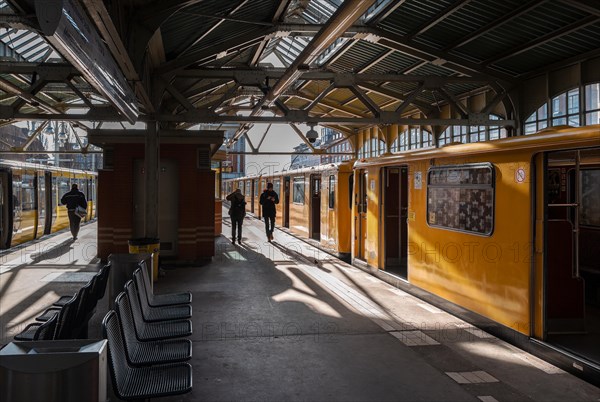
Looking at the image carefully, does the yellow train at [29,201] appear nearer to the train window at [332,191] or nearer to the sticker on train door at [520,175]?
the train window at [332,191]

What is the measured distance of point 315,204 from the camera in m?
15.2

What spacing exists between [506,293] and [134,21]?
5804 millimetres

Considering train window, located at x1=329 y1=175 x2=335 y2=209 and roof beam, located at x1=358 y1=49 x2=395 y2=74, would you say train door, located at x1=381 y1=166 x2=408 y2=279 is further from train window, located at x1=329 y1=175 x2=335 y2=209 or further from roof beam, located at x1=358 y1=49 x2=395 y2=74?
roof beam, located at x1=358 y1=49 x2=395 y2=74

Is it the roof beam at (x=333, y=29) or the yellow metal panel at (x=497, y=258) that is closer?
the roof beam at (x=333, y=29)

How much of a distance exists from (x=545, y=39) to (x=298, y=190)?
9008mm

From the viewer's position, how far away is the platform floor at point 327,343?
13.0ft

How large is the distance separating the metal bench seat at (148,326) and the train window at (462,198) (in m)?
3.41

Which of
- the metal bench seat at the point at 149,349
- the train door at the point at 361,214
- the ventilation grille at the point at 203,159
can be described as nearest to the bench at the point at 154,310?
the metal bench seat at the point at 149,349

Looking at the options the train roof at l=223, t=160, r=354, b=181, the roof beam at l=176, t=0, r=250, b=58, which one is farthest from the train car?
the roof beam at l=176, t=0, r=250, b=58

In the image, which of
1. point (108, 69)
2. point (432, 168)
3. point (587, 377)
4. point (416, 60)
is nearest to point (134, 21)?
point (108, 69)

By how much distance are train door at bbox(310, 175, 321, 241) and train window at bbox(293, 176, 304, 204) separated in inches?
33.8

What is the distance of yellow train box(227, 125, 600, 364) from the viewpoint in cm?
471

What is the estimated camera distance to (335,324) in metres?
5.92

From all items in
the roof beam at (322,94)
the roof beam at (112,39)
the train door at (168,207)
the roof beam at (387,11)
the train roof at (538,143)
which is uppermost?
the roof beam at (387,11)
